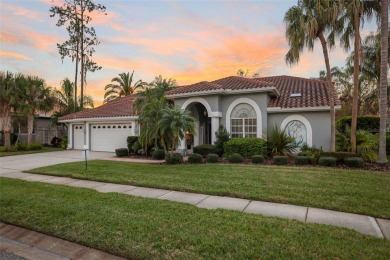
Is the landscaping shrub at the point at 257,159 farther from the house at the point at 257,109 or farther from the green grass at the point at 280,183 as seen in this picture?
the house at the point at 257,109

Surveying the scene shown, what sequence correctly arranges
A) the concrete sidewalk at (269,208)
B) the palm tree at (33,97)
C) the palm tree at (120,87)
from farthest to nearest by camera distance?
the palm tree at (120,87)
the palm tree at (33,97)
the concrete sidewalk at (269,208)

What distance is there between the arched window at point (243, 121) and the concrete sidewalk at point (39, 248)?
12732 millimetres

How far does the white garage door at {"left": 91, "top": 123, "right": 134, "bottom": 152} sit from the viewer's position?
1975 cm

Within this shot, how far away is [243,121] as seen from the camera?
51.5 ft

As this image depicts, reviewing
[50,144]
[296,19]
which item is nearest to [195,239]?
[296,19]

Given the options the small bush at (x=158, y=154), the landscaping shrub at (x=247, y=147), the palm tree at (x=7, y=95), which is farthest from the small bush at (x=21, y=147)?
the landscaping shrub at (x=247, y=147)

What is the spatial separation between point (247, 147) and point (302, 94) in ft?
19.8

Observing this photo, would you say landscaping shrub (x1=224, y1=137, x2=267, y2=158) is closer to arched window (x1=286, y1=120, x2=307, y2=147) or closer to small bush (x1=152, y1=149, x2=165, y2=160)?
arched window (x1=286, y1=120, x2=307, y2=147)

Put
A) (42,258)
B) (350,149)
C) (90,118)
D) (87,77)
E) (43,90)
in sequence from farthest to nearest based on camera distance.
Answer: (87,77)
(43,90)
(90,118)
(350,149)
(42,258)

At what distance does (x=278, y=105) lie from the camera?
14922 mm

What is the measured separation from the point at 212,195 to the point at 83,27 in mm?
29020

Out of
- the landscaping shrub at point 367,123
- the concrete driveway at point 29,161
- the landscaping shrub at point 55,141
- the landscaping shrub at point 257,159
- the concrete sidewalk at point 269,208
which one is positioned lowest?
the concrete sidewalk at point 269,208

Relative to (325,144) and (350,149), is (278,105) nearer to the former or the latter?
(325,144)

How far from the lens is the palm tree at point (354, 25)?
12.0 m
